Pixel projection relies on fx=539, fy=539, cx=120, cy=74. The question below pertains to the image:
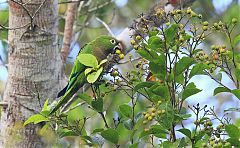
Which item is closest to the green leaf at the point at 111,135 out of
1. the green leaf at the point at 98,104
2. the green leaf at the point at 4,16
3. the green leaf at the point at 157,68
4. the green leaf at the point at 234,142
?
the green leaf at the point at 98,104

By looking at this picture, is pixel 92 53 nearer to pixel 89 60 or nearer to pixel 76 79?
pixel 76 79

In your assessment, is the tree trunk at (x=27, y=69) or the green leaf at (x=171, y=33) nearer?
the green leaf at (x=171, y=33)

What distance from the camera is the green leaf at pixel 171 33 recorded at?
1.22m

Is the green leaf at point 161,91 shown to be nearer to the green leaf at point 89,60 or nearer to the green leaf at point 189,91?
the green leaf at point 189,91

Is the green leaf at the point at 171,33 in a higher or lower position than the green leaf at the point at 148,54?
higher

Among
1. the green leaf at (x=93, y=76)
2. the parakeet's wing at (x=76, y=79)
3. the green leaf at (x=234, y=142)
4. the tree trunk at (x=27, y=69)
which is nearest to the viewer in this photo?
the green leaf at (x=234, y=142)

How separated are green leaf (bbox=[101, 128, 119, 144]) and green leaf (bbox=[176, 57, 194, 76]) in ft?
0.69

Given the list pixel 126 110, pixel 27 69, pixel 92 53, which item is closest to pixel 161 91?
pixel 126 110

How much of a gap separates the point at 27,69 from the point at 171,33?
92 centimetres

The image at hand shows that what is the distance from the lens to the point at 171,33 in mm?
1227

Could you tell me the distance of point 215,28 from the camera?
1.25 meters

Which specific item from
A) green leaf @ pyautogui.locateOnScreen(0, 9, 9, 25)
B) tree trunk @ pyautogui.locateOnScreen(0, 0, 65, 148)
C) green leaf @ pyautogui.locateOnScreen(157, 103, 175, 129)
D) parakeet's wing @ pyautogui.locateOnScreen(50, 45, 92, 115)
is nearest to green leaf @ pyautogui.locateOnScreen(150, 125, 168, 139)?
green leaf @ pyautogui.locateOnScreen(157, 103, 175, 129)

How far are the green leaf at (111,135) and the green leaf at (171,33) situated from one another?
0.26 meters

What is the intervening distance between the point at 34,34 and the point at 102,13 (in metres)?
1.39
